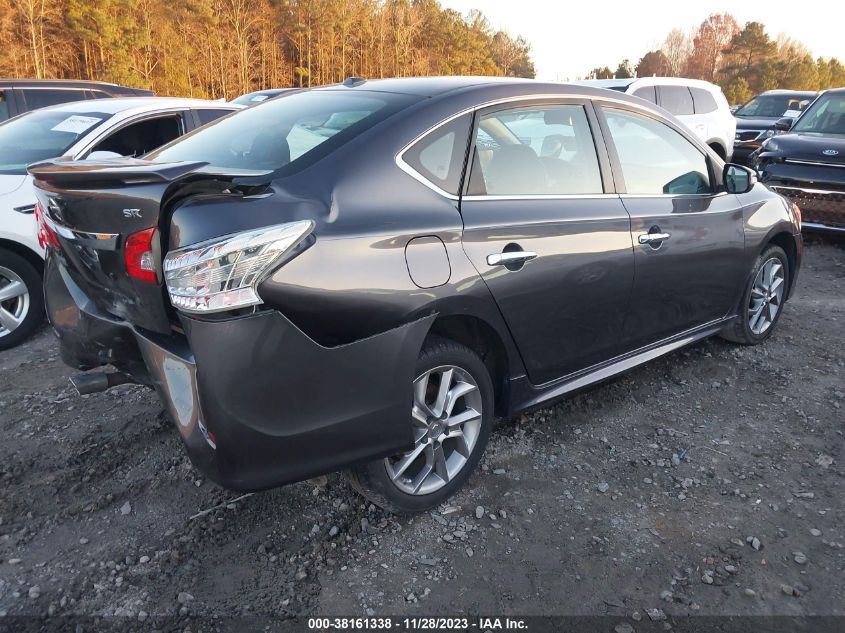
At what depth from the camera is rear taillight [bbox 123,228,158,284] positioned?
230 centimetres

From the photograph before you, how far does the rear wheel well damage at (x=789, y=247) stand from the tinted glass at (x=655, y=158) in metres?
1.06

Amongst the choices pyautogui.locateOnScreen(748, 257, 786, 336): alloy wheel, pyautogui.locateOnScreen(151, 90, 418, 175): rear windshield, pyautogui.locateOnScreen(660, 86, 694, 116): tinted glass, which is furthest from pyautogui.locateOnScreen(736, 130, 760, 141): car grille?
pyautogui.locateOnScreen(151, 90, 418, 175): rear windshield

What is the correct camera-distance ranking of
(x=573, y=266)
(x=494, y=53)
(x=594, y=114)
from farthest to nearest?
(x=494, y=53) → (x=594, y=114) → (x=573, y=266)

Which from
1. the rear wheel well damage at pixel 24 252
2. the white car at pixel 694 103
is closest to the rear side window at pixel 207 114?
the rear wheel well damage at pixel 24 252

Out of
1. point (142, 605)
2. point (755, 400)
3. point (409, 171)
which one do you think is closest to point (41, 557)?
point (142, 605)

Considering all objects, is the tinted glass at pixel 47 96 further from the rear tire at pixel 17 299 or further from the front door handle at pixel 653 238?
the front door handle at pixel 653 238

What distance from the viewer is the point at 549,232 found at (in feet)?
9.87

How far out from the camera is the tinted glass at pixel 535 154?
2918 millimetres

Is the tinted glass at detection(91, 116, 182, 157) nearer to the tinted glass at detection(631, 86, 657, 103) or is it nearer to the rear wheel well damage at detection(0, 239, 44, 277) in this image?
the rear wheel well damage at detection(0, 239, 44, 277)

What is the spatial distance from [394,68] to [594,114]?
182 ft

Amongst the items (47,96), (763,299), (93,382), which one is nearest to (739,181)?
(763,299)

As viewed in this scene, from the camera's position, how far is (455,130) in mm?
2820

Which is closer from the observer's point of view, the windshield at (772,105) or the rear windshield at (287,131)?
the rear windshield at (287,131)

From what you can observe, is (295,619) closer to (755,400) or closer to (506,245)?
(506,245)
